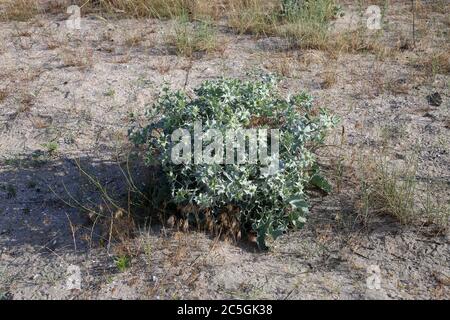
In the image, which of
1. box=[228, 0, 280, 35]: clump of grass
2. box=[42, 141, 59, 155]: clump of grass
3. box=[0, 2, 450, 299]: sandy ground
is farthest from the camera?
box=[228, 0, 280, 35]: clump of grass

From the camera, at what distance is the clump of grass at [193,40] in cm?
595

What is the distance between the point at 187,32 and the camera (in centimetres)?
615

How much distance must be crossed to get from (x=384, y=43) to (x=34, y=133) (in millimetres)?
3501

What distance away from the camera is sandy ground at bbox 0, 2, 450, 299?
11.3ft

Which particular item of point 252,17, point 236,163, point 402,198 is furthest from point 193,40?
point 402,198

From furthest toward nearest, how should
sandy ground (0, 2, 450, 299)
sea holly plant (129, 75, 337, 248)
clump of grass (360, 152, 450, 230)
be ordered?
clump of grass (360, 152, 450, 230)
sea holly plant (129, 75, 337, 248)
sandy ground (0, 2, 450, 299)

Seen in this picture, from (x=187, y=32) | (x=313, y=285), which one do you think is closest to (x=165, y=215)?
(x=313, y=285)

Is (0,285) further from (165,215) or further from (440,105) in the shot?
(440,105)

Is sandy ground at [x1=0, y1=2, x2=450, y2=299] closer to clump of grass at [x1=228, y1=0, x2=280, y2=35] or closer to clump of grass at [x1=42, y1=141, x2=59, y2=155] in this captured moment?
clump of grass at [x1=42, y1=141, x2=59, y2=155]

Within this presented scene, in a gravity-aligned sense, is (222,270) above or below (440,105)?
below

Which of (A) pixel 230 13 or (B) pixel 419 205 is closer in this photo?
(B) pixel 419 205

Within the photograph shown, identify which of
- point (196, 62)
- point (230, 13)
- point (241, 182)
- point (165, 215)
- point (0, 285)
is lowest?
point (0, 285)

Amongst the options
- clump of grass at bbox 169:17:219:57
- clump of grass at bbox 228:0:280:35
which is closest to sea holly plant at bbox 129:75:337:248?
clump of grass at bbox 169:17:219:57

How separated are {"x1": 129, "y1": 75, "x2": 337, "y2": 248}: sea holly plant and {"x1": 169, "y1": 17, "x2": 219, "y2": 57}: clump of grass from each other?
2.07m
